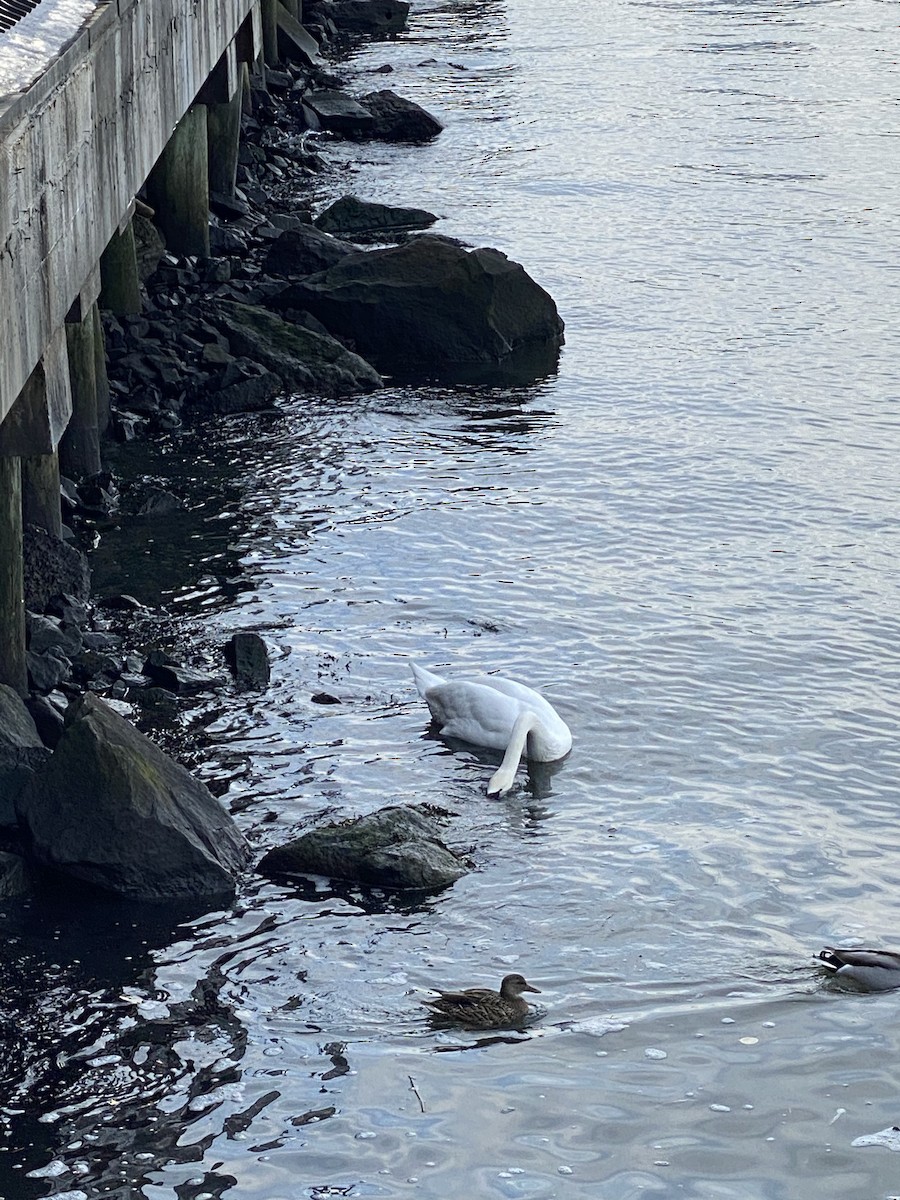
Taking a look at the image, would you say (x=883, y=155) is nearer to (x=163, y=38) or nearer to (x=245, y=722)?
(x=163, y=38)

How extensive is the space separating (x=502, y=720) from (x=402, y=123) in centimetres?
1600

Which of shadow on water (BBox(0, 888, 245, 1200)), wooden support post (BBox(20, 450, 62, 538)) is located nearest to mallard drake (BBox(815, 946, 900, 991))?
shadow on water (BBox(0, 888, 245, 1200))

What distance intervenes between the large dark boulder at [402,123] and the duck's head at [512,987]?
710 inches

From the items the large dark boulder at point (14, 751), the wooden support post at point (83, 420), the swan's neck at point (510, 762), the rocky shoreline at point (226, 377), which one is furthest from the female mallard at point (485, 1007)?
the wooden support post at point (83, 420)

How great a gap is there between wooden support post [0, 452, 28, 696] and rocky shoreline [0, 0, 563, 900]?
14 cm

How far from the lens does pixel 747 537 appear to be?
1162 cm

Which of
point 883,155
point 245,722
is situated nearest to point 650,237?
point 883,155

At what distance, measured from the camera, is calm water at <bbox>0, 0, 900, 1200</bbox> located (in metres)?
6.23

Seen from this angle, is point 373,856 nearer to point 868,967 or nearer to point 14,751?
point 14,751

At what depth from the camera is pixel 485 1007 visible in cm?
671

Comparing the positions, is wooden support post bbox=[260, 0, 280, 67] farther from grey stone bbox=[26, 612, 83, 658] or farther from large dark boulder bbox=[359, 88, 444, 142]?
grey stone bbox=[26, 612, 83, 658]

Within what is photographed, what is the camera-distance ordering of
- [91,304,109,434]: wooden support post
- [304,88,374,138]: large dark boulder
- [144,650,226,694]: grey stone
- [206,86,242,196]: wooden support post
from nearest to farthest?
[144,650,226,694]: grey stone → [91,304,109,434]: wooden support post → [206,86,242,196]: wooden support post → [304,88,374,138]: large dark boulder

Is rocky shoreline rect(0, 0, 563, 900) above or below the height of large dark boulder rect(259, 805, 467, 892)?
above

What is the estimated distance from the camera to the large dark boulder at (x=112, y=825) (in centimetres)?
738
